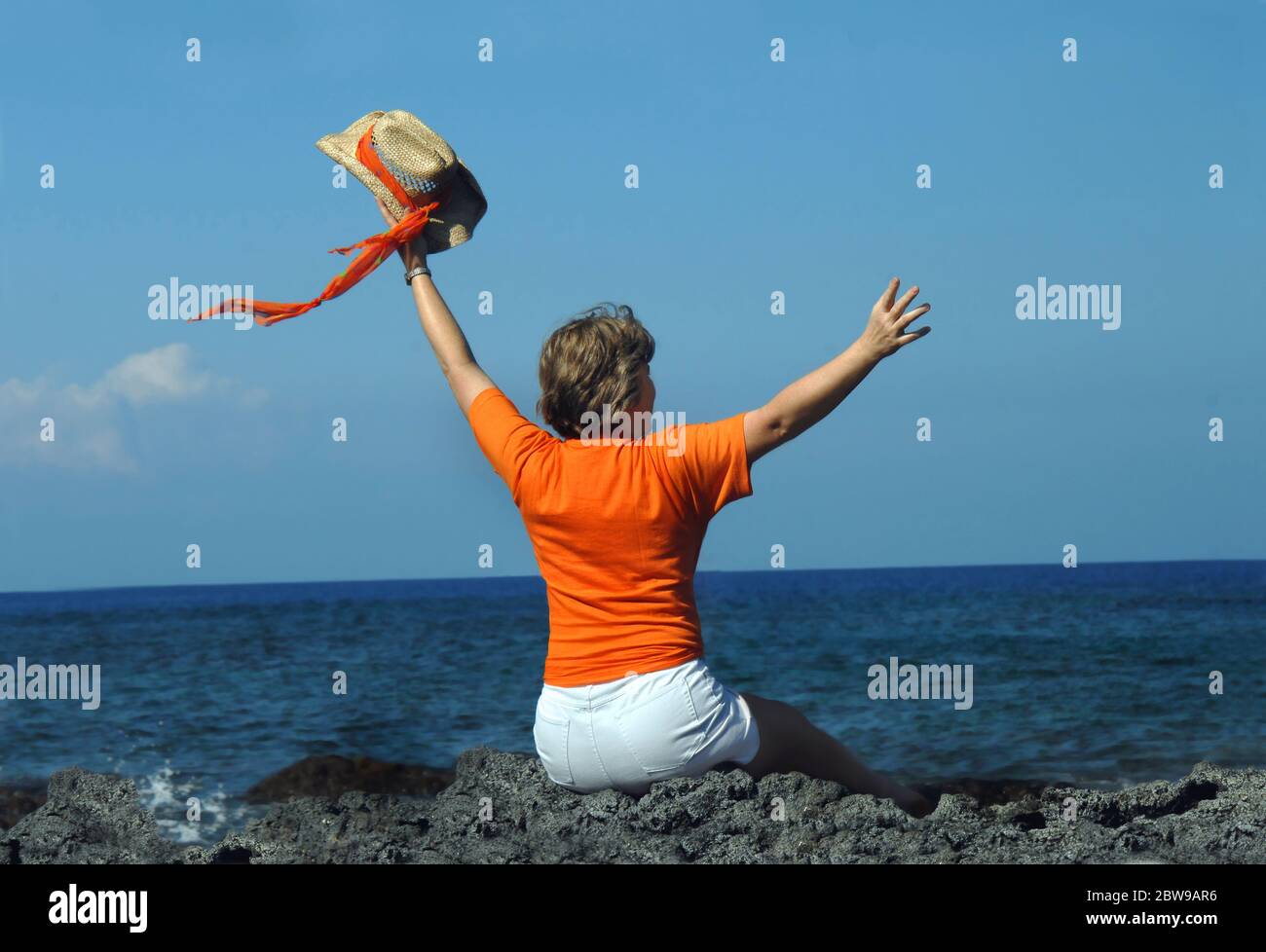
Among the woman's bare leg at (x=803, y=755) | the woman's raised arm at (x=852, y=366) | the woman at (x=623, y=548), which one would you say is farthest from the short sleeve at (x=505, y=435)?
the woman's bare leg at (x=803, y=755)

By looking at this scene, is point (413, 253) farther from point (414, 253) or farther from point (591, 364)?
point (591, 364)

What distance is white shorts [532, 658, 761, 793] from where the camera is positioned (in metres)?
2.88

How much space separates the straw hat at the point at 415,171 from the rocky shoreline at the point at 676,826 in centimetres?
156

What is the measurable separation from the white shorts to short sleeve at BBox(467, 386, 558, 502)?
0.53 metres

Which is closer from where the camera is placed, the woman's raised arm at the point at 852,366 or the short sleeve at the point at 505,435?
the woman's raised arm at the point at 852,366

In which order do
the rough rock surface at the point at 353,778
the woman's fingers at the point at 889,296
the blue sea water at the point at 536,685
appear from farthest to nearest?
the blue sea water at the point at 536,685
the rough rock surface at the point at 353,778
the woman's fingers at the point at 889,296

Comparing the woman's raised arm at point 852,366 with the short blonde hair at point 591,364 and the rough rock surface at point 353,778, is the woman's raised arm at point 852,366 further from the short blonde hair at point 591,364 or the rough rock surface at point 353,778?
the rough rock surface at point 353,778

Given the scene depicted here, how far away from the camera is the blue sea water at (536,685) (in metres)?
13.0

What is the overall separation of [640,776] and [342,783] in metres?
3.90

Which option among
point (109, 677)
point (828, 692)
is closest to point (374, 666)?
point (109, 677)
